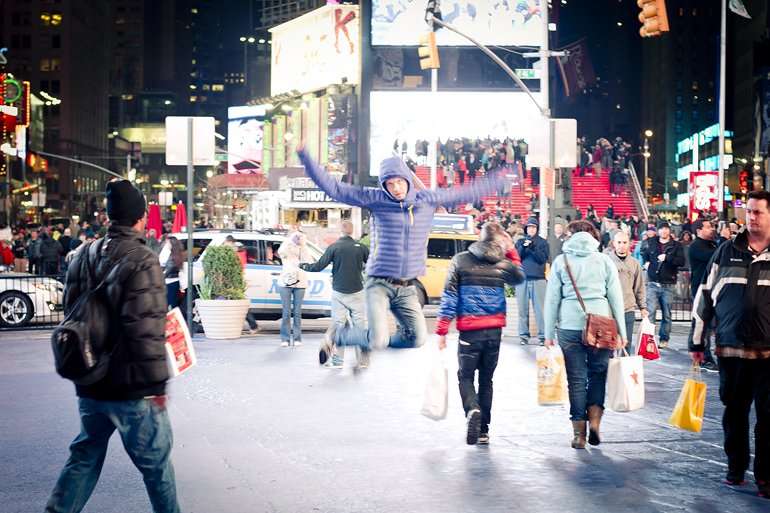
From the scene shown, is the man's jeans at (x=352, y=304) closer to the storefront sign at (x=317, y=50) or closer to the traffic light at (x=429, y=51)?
the traffic light at (x=429, y=51)

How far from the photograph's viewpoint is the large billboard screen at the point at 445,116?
65312 millimetres

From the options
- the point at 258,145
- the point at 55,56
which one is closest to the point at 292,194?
the point at 258,145

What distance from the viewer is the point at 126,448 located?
218 inches

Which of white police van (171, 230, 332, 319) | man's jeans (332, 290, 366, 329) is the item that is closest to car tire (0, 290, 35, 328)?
white police van (171, 230, 332, 319)

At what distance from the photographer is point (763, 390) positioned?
7535 mm

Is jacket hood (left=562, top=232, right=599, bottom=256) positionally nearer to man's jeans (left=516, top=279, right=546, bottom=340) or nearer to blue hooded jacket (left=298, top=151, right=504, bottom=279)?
blue hooded jacket (left=298, top=151, right=504, bottom=279)

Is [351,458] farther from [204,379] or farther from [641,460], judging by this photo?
[204,379]

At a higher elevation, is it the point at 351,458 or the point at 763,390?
the point at 763,390

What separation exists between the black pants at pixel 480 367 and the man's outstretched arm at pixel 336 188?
1.50 m

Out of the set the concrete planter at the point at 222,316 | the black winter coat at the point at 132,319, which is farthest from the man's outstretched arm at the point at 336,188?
the concrete planter at the point at 222,316

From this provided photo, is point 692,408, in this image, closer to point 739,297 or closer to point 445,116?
point 739,297

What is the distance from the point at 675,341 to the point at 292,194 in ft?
87.8

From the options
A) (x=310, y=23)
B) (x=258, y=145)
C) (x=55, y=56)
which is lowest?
(x=258, y=145)

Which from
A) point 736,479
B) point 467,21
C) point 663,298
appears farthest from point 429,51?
point 467,21
